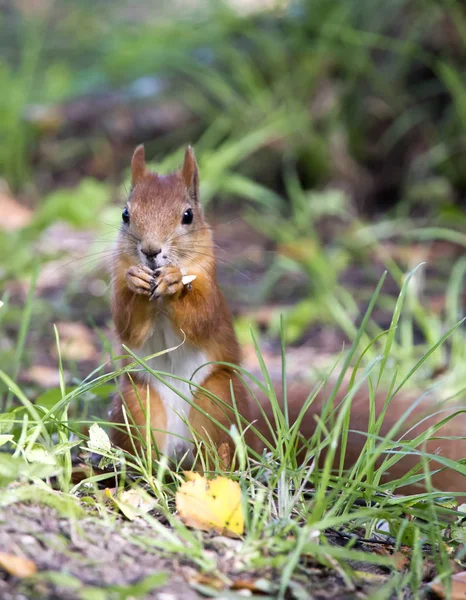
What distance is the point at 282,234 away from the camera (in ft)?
14.3

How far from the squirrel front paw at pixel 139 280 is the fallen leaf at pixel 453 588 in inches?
35.2

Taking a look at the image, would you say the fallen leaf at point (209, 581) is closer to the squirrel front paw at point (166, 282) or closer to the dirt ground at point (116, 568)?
the dirt ground at point (116, 568)

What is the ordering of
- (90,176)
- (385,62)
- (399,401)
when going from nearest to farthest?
(399,401) → (385,62) → (90,176)

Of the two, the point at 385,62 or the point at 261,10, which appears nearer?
the point at 385,62

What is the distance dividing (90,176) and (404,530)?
4.18 metres

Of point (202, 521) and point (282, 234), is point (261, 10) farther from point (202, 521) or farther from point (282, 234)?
point (202, 521)

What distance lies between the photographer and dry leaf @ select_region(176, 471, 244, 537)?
5.31 feet

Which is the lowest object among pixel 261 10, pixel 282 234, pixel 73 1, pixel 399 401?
pixel 399 401

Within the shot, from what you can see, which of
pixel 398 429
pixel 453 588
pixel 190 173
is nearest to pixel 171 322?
pixel 190 173

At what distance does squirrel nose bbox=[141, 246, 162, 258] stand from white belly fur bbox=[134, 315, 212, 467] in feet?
0.49

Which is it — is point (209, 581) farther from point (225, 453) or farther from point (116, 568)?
point (225, 453)

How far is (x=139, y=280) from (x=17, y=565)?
0.78 metres

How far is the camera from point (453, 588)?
59.0 inches

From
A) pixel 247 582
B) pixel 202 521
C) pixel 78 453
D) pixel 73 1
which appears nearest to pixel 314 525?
pixel 247 582
